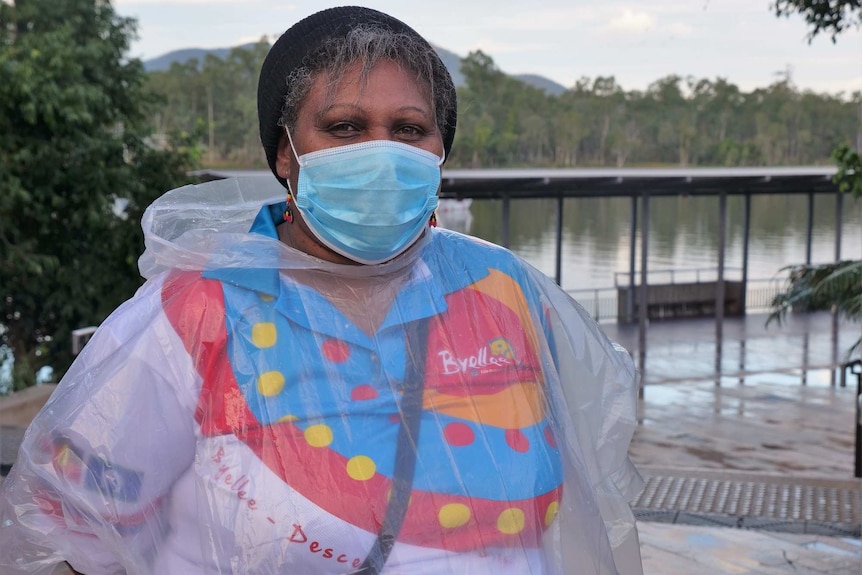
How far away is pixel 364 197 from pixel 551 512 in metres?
0.47

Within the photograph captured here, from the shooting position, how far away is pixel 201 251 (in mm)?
1249

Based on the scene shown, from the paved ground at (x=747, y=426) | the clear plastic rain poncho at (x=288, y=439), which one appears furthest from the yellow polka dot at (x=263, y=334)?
the paved ground at (x=747, y=426)

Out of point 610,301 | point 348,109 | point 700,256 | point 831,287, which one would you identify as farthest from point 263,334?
point 700,256

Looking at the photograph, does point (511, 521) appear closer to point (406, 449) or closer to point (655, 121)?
point (406, 449)

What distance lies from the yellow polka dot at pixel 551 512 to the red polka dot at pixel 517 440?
0.27 feet

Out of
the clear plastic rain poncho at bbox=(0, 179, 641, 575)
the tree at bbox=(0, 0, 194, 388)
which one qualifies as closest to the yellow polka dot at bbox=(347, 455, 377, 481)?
the clear plastic rain poncho at bbox=(0, 179, 641, 575)

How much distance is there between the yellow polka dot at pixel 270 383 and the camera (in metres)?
1.14

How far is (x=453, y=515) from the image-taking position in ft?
3.81

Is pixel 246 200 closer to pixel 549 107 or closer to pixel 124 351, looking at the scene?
pixel 124 351

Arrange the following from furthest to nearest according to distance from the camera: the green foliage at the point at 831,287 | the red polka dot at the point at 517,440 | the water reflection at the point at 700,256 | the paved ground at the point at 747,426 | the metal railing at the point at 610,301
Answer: the metal railing at the point at 610,301 → the water reflection at the point at 700,256 → the green foliage at the point at 831,287 → the paved ground at the point at 747,426 → the red polka dot at the point at 517,440

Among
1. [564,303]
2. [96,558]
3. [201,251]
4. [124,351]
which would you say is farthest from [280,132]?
[96,558]

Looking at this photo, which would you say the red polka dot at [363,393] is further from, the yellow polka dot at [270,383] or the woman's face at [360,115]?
the woman's face at [360,115]

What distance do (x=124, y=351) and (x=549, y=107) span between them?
2538 inches

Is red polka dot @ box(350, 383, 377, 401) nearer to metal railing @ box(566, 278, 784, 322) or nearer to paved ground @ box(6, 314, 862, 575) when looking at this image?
paved ground @ box(6, 314, 862, 575)
